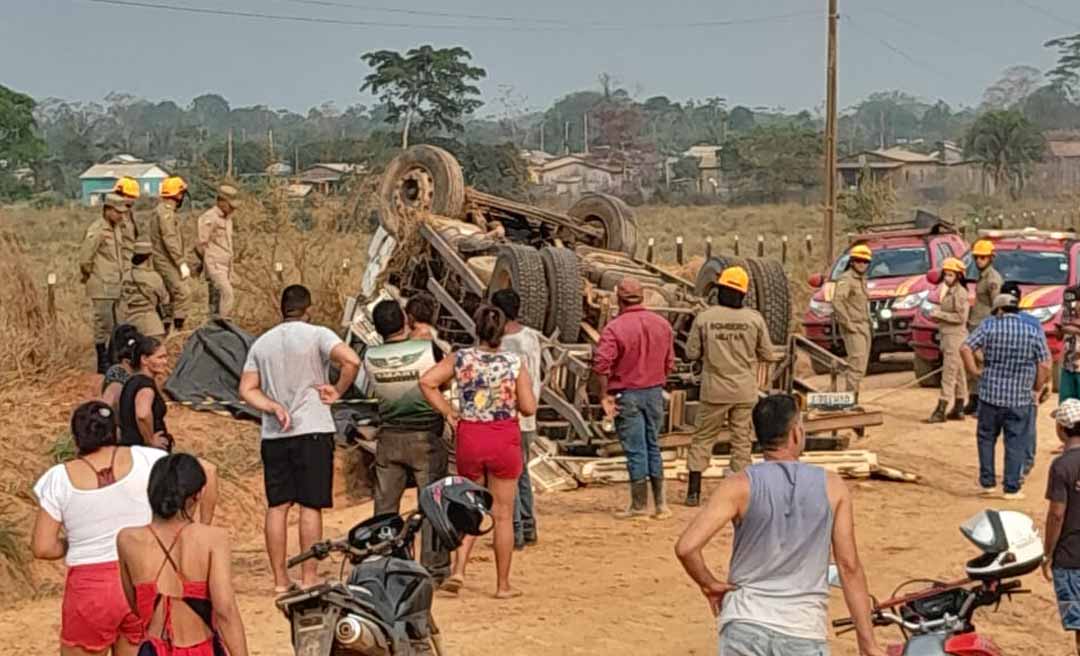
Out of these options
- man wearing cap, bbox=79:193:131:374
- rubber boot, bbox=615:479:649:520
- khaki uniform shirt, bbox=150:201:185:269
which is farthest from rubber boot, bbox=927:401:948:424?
man wearing cap, bbox=79:193:131:374

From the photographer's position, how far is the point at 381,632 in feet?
19.5

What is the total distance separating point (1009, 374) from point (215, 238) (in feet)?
25.7

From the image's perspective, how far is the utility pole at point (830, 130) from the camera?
86.3 ft

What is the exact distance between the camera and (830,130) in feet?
86.7

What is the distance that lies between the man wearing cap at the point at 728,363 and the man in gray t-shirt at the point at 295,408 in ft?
12.4

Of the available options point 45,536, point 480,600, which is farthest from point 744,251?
point 45,536

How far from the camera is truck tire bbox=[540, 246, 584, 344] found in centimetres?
1378

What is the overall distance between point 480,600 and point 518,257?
16.0ft

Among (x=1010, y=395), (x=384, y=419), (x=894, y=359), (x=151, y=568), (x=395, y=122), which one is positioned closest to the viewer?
(x=151, y=568)

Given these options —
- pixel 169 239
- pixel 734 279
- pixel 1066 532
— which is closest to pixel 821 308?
pixel 734 279

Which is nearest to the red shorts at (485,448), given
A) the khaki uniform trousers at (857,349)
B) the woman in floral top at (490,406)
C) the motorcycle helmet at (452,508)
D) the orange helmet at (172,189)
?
the woman in floral top at (490,406)

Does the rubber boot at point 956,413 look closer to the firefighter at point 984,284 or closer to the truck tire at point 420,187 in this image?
the firefighter at point 984,284

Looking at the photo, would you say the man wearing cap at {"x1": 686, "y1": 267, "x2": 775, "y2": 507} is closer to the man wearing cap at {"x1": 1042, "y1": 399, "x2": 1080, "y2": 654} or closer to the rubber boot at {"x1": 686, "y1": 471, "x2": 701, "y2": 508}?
the rubber boot at {"x1": 686, "y1": 471, "x2": 701, "y2": 508}

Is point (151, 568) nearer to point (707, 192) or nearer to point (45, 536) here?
point (45, 536)
